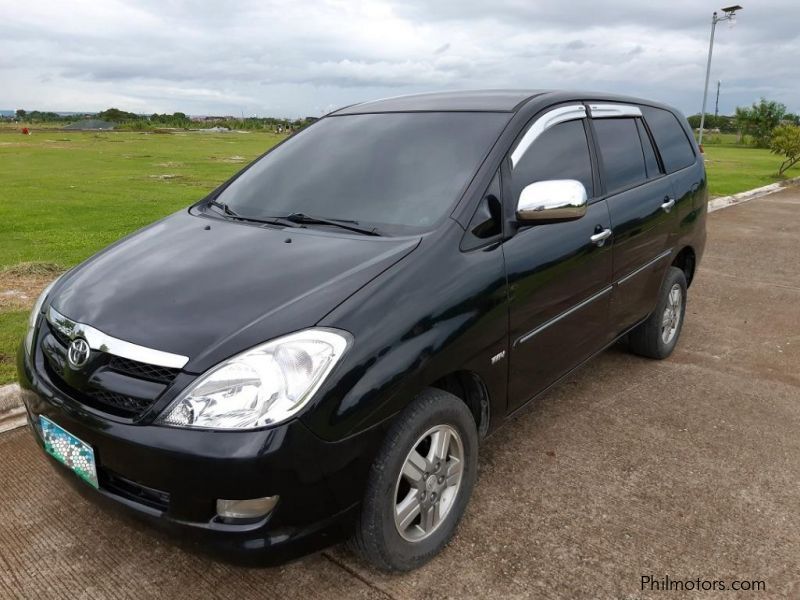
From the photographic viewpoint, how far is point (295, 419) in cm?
195

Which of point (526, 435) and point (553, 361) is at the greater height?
point (553, 361)

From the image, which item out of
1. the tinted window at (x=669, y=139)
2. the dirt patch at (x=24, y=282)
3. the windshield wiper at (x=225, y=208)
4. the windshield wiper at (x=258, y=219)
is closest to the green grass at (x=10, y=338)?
the dirt patch at (x=24, y=282)

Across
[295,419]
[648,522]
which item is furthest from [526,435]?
[295,419]

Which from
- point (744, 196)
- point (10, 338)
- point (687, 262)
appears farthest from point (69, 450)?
point (744, 196)

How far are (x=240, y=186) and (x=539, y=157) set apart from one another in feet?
5.07

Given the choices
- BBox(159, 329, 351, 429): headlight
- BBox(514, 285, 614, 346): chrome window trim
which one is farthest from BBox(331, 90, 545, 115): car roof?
BBox(159, 329, 351, 429): headlight

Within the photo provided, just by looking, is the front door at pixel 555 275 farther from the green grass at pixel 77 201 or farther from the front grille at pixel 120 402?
the green grass at pixel 77 201

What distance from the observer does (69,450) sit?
2271 mm

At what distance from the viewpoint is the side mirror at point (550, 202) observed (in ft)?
8.89

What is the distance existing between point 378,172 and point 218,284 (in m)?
1.00

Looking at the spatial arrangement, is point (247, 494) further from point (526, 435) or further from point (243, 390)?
point (526, 435)

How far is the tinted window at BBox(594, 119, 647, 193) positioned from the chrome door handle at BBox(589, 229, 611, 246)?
0.98 ft

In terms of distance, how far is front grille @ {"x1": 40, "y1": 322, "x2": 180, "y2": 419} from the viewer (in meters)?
2.05

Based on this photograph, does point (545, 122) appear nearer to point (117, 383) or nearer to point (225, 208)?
point (225, 208)
